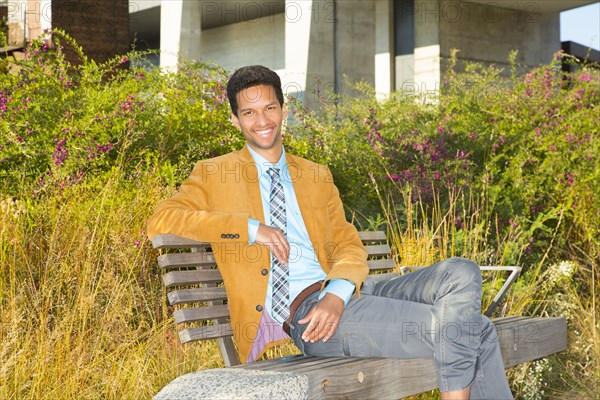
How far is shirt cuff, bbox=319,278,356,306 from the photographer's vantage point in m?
2.94

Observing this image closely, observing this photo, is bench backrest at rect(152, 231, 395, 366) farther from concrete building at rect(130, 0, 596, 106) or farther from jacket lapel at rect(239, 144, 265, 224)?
concrete building at rect(130, 0, 596, 106)

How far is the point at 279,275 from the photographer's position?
3.07m

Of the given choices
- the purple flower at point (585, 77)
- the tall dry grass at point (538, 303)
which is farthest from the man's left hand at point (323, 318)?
the purple flower at point (585, 77)

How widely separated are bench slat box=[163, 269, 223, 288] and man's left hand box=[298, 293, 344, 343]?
48 cm

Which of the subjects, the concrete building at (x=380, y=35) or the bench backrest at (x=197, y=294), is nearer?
the bench backrest at (x=197, y=294)

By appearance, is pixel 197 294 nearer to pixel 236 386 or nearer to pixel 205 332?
pixel 205 332

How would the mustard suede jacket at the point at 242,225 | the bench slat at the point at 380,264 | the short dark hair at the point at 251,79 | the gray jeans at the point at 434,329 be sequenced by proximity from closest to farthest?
1. the gray jeans at the point at 434,329
2. the mustard suede jacket at the point at 242,225
3. the short dark hair at the point at 251,79
4. the bench slat at the point at 380,264

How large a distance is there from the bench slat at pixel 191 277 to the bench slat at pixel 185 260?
0.03 m

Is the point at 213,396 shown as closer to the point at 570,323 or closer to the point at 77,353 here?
the point at 77,353

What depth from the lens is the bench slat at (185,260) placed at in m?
3.12

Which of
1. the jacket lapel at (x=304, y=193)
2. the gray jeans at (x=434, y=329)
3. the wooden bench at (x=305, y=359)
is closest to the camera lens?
the wooden bench at (x=305, y=359)

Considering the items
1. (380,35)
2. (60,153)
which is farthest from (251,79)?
(380,35)

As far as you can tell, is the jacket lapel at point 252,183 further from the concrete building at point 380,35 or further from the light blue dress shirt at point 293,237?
the concrete building at point 380,35

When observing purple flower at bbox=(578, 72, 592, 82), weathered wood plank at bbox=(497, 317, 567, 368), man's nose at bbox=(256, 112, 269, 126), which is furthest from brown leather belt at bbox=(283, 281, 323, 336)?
purple flower at bbox=(578, 72, 592, 82)
